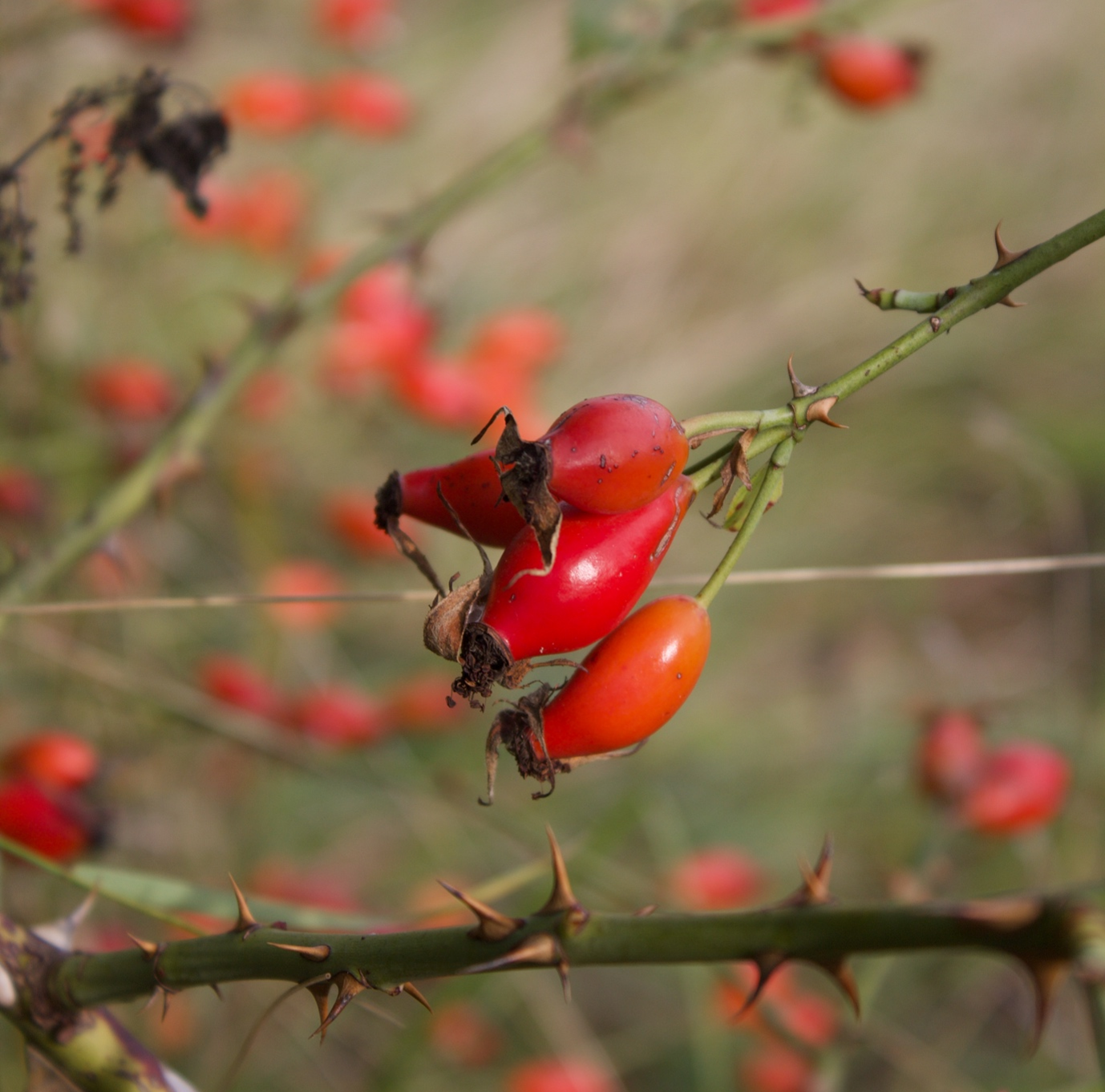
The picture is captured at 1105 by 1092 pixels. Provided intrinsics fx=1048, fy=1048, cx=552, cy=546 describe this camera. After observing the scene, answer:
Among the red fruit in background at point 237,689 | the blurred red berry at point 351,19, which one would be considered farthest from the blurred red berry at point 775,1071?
the blurred red berry at point 351,19

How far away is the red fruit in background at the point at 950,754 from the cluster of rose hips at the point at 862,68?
1.28 m

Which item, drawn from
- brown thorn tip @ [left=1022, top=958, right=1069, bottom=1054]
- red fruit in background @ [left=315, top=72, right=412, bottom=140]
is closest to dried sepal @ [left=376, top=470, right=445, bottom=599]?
brown thorn tip @ [left=1022, top=958, right=1069, bottom=1054]

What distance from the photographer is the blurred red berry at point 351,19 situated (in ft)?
12.3

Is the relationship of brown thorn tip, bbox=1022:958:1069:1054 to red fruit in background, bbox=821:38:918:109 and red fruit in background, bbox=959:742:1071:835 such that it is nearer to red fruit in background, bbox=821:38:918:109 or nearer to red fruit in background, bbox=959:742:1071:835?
red fruit in background, bbox=959:742:1071:835

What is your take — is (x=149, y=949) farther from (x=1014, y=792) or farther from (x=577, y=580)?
(x=1014, y=792)

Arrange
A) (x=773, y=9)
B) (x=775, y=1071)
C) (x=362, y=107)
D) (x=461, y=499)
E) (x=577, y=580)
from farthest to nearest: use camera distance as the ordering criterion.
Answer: (x=362, y=107) < (x=775, y=1071) < (x=773, y=9) < (x=461, y=499) < (x=577, y=580)

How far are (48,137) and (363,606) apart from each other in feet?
7.96

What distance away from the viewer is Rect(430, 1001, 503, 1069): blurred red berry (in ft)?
8.61

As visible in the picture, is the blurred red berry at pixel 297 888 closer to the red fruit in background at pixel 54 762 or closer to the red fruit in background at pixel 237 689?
the red fruit in background at pixel 237 689

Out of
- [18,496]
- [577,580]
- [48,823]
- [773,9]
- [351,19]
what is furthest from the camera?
[351,19]

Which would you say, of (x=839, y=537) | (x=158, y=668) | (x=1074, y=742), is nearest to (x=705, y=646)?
(x=158, y=668)

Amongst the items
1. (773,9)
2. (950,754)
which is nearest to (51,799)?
(950,754)

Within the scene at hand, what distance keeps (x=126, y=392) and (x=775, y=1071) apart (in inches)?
88.7

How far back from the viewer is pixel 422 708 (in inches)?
Result: 104
